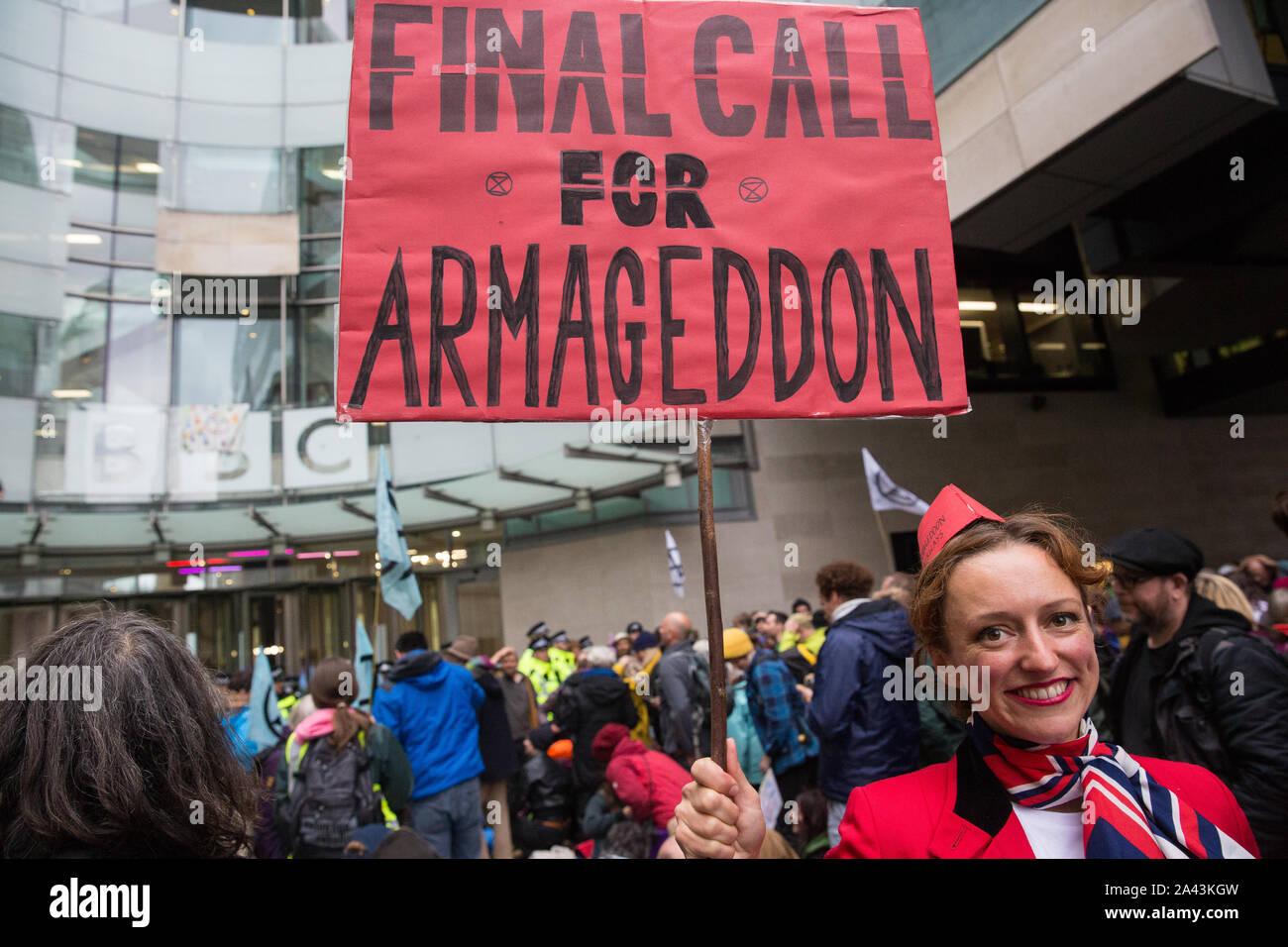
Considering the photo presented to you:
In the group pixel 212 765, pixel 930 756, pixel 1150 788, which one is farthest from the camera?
pixel 930 756

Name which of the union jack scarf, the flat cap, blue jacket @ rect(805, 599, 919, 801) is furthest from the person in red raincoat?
the union jack scarf

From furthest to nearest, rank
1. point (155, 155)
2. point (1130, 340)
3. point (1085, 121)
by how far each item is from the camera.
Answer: point (155, 155)
point (1130, 340)
point (1085, 121)

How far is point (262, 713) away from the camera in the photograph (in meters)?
6.53

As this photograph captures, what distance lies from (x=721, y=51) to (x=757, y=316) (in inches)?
32.0

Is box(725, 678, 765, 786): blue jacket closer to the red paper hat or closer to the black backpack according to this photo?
the black backpack

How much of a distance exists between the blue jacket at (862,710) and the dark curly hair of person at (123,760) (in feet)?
8.77

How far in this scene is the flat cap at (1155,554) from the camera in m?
2.95

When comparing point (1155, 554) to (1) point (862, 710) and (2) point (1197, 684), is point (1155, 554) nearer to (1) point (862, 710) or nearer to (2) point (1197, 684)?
(2) point (1197, 684)

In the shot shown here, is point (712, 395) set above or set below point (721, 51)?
below

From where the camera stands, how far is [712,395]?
2.11 m

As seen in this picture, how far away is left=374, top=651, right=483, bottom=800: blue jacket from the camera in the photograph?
5.33 metres
